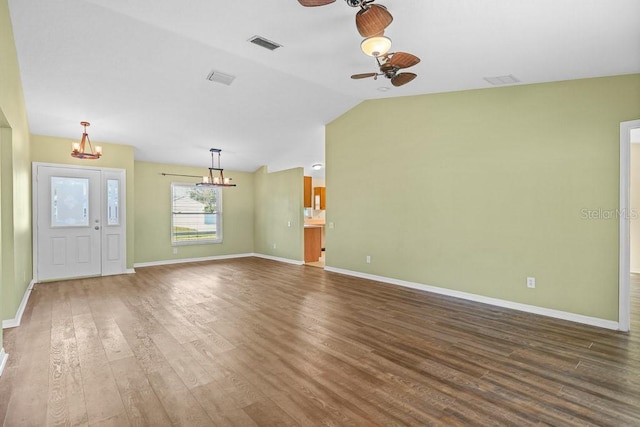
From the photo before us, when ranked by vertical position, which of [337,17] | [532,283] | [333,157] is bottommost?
[532,283]

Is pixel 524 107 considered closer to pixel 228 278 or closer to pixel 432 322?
pixel 432 322

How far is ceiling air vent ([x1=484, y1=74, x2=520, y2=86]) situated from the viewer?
4046mm

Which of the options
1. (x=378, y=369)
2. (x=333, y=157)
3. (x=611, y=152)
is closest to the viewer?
(x=378, y=369)

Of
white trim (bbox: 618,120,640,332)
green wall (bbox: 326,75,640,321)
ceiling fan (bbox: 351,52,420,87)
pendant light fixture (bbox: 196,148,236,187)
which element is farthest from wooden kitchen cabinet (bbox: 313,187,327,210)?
white trim (bbox: 618,120,640,332)

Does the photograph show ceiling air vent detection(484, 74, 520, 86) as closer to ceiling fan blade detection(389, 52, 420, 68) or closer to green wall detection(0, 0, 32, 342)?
ceiling fan blade detection(389, 52, 420, 68)

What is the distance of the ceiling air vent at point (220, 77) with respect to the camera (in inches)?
177

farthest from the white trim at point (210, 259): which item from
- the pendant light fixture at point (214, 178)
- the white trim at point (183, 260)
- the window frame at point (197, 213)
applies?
the pendant light fixture at point (214, 178)

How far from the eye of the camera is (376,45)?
8.55ft

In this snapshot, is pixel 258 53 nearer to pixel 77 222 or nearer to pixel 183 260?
pixel 77 222

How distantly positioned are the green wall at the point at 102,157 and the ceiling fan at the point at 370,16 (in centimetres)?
569

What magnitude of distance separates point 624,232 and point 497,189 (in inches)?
55.7

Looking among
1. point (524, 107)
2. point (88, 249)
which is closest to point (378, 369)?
point (524, 107)

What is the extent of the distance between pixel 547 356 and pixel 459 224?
90.4 inches

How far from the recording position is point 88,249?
6.38 metres
